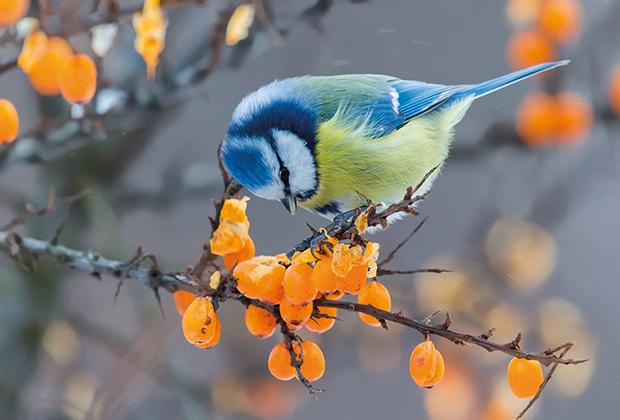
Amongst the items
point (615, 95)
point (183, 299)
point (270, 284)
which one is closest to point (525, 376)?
point (270, 284)

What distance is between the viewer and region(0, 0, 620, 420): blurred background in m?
1.71

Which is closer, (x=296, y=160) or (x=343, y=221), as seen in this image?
(x=343, y=221)

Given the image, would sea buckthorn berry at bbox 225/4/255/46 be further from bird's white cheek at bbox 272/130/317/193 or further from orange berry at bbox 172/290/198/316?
orange berry at bbox 172/290/198/316

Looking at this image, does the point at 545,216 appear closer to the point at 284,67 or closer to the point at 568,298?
the point at 568,298

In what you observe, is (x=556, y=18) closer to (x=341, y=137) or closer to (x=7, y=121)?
(x=341, y=137)

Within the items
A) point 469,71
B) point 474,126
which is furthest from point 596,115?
point 469,71

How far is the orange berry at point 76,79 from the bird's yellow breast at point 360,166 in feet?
1.45

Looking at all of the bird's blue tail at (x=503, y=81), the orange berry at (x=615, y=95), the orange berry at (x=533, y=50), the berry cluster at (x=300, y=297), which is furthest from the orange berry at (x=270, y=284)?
the orange berry at (x=615, y=95)

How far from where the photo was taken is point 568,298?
2941mm

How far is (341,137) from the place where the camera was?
1.51 meters

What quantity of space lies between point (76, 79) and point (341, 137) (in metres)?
0.50

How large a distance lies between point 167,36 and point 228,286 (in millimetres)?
1072

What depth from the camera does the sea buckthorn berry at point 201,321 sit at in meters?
0.93

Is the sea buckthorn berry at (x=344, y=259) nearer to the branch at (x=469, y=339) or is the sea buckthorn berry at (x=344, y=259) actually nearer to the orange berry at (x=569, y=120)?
the branch at (x=469, y=339)
